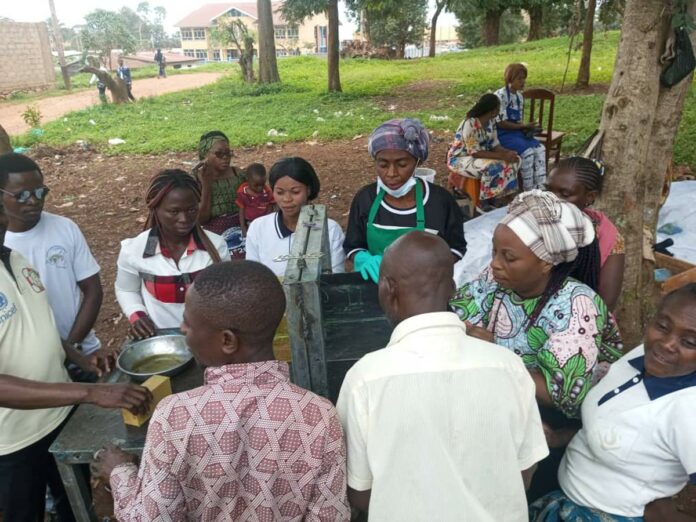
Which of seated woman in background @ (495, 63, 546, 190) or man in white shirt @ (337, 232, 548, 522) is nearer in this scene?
man in white shirt @ (337, 232, 548, 522)

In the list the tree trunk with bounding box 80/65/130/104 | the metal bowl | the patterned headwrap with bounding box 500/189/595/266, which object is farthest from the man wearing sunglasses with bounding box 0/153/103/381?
the tree trunk with bounding box 80/65/130/104

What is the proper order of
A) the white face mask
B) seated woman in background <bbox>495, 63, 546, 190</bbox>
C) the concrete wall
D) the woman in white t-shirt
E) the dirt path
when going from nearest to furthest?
the white face mask < the woman in white t-shirt < seated woman in background <bbox>495, 63, 546, 190</bbox> < the dirt path < the concrete wall

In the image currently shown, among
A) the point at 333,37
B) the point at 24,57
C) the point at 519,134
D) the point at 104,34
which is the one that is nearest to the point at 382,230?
the point at 519,134

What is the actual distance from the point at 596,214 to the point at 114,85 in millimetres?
16932

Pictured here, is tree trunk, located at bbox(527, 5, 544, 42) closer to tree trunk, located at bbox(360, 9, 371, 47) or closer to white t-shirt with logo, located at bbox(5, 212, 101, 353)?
tree trunk, located at bbox(360, 9, 371, 47)

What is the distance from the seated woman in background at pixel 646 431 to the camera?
1592 millimetres

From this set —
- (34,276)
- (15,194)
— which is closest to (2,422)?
(34,276)

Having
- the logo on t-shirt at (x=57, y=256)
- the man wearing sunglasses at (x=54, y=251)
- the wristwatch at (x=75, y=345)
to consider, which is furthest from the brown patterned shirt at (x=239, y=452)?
the logo on t-shirt at (x=57, y=256)

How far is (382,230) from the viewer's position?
2865 mm

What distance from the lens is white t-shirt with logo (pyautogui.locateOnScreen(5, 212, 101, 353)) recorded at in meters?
2.59

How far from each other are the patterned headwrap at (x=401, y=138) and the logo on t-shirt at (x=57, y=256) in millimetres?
1581

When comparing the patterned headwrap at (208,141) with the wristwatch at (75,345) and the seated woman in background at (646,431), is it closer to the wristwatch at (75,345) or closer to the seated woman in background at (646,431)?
the wristwatch at (75,345)

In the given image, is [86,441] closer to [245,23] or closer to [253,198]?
[253,198]

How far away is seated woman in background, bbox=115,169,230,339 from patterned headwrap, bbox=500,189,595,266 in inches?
61.4
